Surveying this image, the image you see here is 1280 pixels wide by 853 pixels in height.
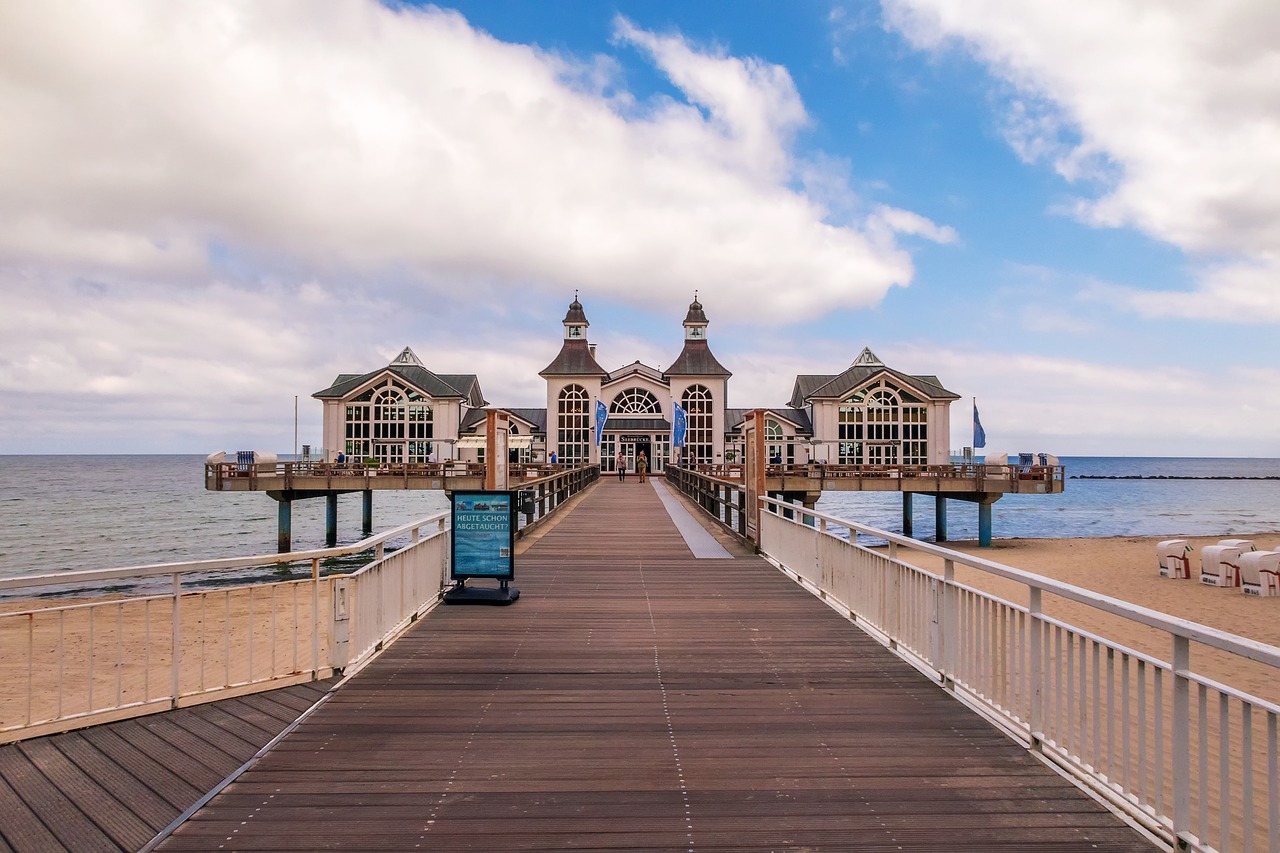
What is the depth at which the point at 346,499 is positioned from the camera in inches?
2808

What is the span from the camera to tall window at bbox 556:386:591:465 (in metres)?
54.2

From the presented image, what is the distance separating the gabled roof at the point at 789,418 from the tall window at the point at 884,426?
3.31m

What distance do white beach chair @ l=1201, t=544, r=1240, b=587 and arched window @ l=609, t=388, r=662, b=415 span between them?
34807 millimetres

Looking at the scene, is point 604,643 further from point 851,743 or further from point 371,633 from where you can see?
point 851,743

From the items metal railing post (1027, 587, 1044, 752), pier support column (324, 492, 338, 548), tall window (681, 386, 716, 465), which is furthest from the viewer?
tall window (681, 386, 716, 465)

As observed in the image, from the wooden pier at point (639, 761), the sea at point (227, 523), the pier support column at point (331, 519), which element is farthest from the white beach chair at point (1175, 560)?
the pier support column at point (331, 519)

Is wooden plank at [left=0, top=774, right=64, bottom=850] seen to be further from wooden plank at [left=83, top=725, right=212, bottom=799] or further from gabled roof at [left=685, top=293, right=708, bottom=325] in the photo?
gabled roof at [left=685, top=293, right=708, bottom=325]

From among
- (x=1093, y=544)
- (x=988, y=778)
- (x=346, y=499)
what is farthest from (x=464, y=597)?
(x=346, y=499)

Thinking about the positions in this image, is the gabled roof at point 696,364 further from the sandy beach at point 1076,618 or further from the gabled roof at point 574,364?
the sandy beach at point 1076,618

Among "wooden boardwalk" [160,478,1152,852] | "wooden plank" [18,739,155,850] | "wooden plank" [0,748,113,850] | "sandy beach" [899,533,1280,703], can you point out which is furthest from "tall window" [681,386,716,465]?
"wooden plank" [0,748,113,850]

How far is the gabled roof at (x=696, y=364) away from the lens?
5406 centimetres

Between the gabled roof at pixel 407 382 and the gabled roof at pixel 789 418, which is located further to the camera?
the gabled roof at pixel 789 418

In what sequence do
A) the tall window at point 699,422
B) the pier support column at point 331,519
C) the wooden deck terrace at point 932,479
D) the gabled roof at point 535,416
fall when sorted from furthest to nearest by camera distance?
the gabled roof at point 535,416
the tall window at point 699,422
the pier support column at point 331,519
the wooden deck terrace at point 932,479

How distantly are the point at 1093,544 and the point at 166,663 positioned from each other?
36350 millimetres
